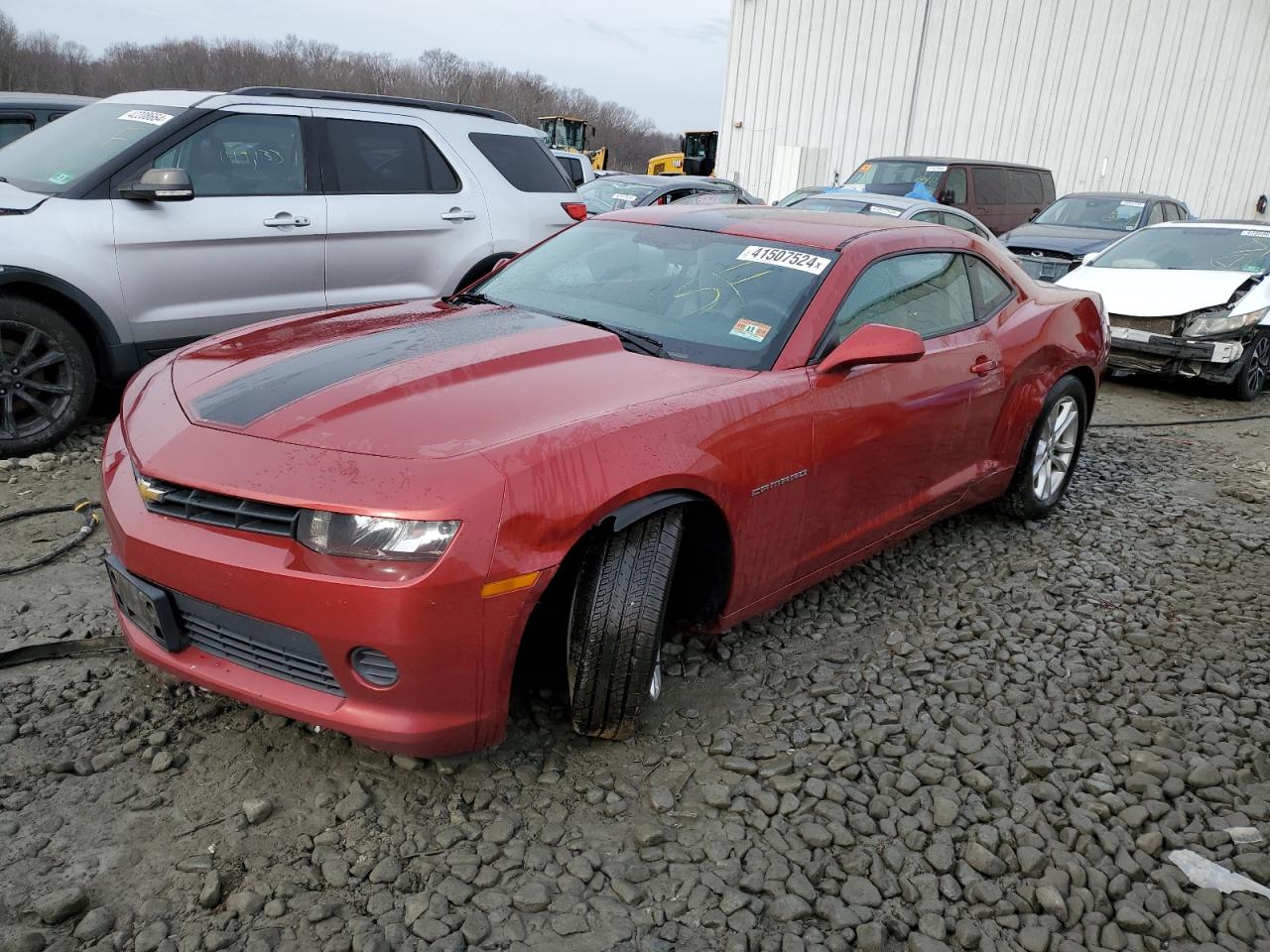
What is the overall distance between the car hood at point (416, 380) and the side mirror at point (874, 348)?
40 cm

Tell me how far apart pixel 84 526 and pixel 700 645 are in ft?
8.68

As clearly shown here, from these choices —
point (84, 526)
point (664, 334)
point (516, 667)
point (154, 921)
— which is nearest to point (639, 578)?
point (516, 667)

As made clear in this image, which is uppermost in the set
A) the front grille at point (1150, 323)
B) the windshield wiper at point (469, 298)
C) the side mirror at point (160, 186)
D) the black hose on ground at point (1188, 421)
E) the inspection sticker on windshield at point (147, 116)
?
the inspection sticker on windshield at point (147, 116)

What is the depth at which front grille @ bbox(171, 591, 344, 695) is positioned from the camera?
2.24 m

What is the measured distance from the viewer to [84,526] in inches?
154

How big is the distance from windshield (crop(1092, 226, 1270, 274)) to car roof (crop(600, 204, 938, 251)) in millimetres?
6149

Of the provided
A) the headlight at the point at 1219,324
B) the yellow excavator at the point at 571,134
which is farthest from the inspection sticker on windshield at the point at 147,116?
the yellow excavator at the point at 571,134

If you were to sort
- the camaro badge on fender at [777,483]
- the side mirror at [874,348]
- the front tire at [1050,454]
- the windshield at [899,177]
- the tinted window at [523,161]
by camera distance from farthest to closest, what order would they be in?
the windshield at [899,177] → the tinted window at [523,161] → the front tire at [1050,454] → the side mirror at [874,348] → the camaro badge on fender at [777,483]

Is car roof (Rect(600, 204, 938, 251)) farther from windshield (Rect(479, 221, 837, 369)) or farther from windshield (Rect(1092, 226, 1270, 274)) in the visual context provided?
windshield (Rect(1092, 226, 1270, 274))

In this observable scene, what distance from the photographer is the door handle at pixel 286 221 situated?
5.30m

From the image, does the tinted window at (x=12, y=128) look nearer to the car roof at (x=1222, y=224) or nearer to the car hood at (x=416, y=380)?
the car hood at (x=416, y=380)

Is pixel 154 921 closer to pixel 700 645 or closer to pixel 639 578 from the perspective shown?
pixel 639 578

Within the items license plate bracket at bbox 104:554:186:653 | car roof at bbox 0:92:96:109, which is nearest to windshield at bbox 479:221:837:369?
license plate bracket at bbox 104:554:186:653

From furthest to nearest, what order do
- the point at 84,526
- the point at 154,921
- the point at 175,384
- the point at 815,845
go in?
the point at 84,526
the point at 175,384
the point at 815,845
the point at 154,921
